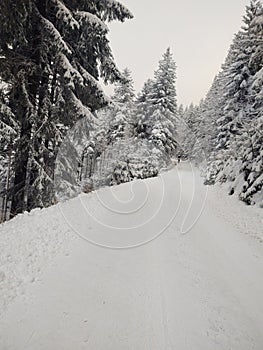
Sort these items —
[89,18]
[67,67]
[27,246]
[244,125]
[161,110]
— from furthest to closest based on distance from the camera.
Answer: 1. [161,110]
2. [244,125]
3. [89,18]
4. [67,67]
5. [27,246]

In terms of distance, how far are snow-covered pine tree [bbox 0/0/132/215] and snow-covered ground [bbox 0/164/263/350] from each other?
180 cm

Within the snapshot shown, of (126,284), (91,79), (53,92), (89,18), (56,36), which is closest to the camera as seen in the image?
(126,284)

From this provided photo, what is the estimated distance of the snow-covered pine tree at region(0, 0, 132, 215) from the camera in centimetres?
704

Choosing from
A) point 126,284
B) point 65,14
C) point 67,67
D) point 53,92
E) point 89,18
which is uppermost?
point 89,18

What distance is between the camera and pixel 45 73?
7.89 m

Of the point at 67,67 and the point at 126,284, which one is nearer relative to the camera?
the point at 126,284

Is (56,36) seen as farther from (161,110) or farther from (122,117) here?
(122,117)

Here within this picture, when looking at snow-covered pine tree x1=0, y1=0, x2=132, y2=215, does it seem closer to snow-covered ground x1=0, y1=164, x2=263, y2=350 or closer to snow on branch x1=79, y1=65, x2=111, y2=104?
snow on branch x1=79, y1=65, x2=111, y2=104

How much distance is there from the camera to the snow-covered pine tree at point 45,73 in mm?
7037

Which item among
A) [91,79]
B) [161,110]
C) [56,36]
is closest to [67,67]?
[56,36]

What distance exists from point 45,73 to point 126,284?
6.83 metres

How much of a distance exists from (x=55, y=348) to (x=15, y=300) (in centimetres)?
109

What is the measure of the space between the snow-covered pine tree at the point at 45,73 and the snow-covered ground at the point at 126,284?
5.89ft

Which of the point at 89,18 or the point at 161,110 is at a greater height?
the point at 161,110
